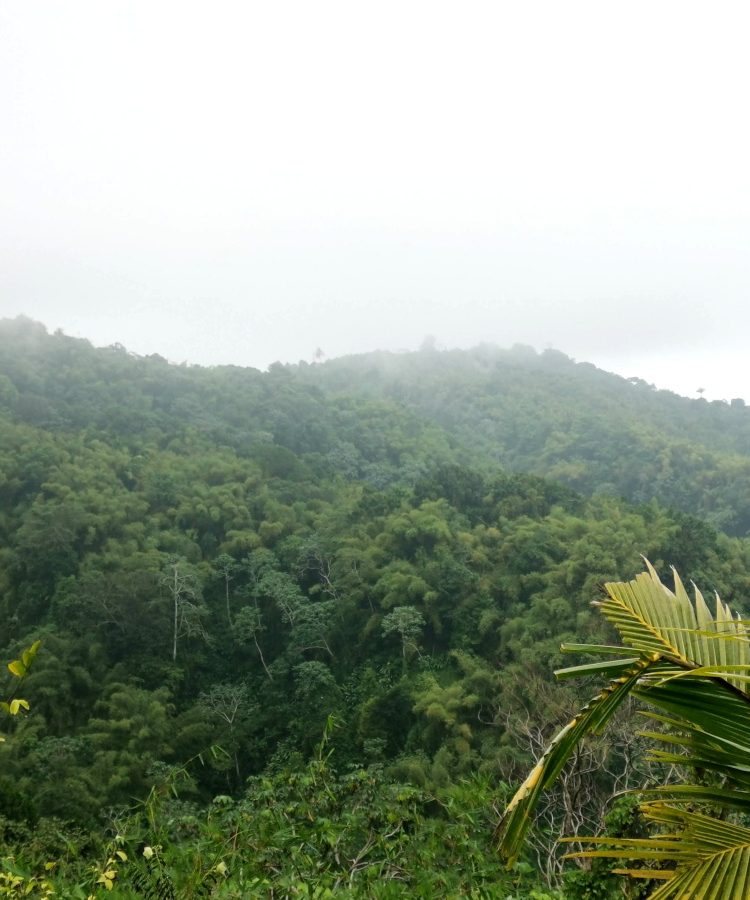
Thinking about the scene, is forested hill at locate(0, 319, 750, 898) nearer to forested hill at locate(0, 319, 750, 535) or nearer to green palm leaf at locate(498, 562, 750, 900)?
forested hill at locate(0, 319, 750, 535)

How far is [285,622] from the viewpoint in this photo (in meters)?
16.8

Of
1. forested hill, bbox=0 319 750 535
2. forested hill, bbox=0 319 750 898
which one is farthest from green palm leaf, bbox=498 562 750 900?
forested hill, bbox=0 319 750 535

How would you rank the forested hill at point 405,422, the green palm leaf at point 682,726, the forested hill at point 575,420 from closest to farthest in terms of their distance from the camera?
the green palm leaf at point 682,726, the forested hill at point 405,422, the forested hill at point 575,420

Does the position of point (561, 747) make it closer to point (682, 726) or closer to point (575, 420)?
point (682, 726)

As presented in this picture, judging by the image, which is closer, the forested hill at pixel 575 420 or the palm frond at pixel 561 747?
the palm frond at pixel 561 747

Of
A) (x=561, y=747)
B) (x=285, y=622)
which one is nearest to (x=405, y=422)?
(x=285, y=622)

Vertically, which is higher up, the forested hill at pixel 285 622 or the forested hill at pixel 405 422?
the forested hill at pixel 405 422

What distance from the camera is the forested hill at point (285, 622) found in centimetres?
318

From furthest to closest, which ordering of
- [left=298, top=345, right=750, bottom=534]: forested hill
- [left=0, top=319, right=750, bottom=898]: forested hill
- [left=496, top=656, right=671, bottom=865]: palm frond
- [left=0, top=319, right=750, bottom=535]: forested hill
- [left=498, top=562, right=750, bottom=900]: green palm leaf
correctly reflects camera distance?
[left=298, top=345, right=750, bottom=534]: forested hill, [left=0, top=319, right=750, bottom=535]: forested hill, [left=0, top=319, right=750, bottom=898]: forested hill, [left=496, top=656, right=671, bottom=865]: palm frond, [left=498, top=562, right=750, bottom=900]: green palm leaf

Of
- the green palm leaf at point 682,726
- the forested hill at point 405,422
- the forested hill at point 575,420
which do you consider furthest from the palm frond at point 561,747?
the forested hill at point 575,420

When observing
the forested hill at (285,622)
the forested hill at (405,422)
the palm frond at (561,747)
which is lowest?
the forested hill at (285,622)

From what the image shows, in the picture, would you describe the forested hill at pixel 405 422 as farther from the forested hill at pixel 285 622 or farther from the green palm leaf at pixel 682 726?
the green palm leaf at pixel 682 726

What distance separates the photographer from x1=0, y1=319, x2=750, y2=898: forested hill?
10.4 feet

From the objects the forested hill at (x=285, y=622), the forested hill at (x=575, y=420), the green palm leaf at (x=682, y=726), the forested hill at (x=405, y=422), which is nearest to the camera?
the green palm leaf at (x=682, y=726)
